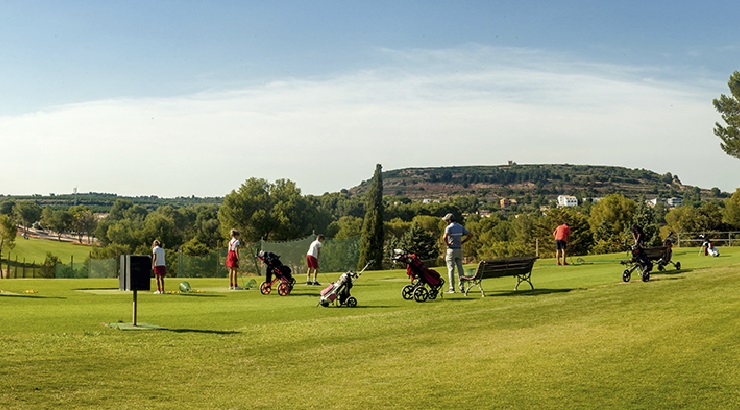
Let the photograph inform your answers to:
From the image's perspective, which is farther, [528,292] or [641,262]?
[641,262]

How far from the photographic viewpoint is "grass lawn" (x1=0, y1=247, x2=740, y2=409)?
9.18m

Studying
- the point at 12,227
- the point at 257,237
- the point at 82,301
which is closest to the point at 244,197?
the point at 257,237

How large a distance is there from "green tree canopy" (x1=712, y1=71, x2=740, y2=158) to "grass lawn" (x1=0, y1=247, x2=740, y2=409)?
48.7 meters

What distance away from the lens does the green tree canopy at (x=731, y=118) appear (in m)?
63.6

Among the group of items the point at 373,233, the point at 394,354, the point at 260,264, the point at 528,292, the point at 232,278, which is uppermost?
the point at 373,233

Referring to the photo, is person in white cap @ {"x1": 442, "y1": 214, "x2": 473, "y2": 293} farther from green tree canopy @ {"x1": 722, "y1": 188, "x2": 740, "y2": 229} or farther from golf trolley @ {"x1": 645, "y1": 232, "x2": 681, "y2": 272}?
green tree canopy @ {"x1": 722, "y1": 188, "x2": 740, "y2": 229}

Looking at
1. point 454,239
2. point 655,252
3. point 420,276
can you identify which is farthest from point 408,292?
point 655,252

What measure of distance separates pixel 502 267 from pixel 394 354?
917cm

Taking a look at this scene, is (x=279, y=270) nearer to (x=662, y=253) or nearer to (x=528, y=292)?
(x=528, y=292)

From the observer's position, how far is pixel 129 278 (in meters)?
14.3

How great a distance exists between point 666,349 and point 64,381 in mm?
8505

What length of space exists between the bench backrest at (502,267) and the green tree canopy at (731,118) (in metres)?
49.0

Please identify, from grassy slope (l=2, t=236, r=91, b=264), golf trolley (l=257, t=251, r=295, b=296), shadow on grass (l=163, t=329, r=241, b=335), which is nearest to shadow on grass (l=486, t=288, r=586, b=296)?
golf trolley (l=257, t=251, r=295, b=296)

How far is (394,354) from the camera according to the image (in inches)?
481
